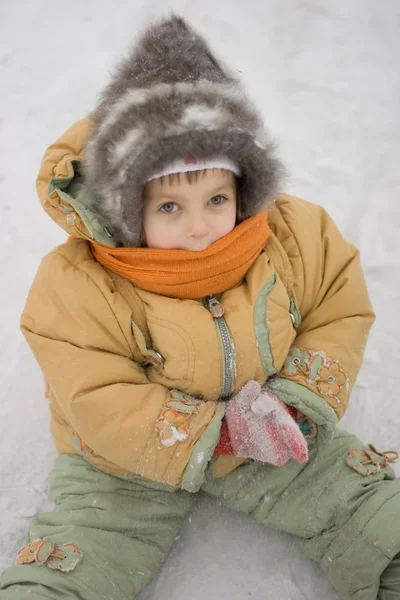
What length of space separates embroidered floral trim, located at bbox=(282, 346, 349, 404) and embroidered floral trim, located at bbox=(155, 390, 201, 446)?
0.95ft

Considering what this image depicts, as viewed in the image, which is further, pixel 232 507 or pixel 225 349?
pixel 232 507

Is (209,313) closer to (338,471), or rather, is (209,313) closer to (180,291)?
(180,291)

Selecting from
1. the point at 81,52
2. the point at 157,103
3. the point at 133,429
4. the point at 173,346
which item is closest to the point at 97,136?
the point at 157,103

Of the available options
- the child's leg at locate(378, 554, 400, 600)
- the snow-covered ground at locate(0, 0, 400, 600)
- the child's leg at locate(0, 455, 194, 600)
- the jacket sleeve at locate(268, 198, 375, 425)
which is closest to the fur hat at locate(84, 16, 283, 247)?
the snow-covered ground at locate(0, 0, 400, 600)

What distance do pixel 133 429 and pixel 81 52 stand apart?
2.60m

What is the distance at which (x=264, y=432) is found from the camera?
4.15 feet

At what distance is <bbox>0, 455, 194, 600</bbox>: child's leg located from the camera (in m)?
1.19

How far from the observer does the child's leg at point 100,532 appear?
119cm

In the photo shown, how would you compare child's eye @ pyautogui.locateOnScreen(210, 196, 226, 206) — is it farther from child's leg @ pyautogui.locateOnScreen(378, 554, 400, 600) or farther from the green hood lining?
child's leg @ pyautogui.locateOnScreen(378, 554, 400, 600)

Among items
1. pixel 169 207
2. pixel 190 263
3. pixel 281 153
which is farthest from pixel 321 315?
pixel 281 153

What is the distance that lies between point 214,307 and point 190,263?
142 millimetres

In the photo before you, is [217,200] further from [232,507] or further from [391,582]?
[391,582]

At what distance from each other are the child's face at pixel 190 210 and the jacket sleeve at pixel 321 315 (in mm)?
281

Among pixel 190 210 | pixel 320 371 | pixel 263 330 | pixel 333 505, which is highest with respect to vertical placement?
pixel 190 210
